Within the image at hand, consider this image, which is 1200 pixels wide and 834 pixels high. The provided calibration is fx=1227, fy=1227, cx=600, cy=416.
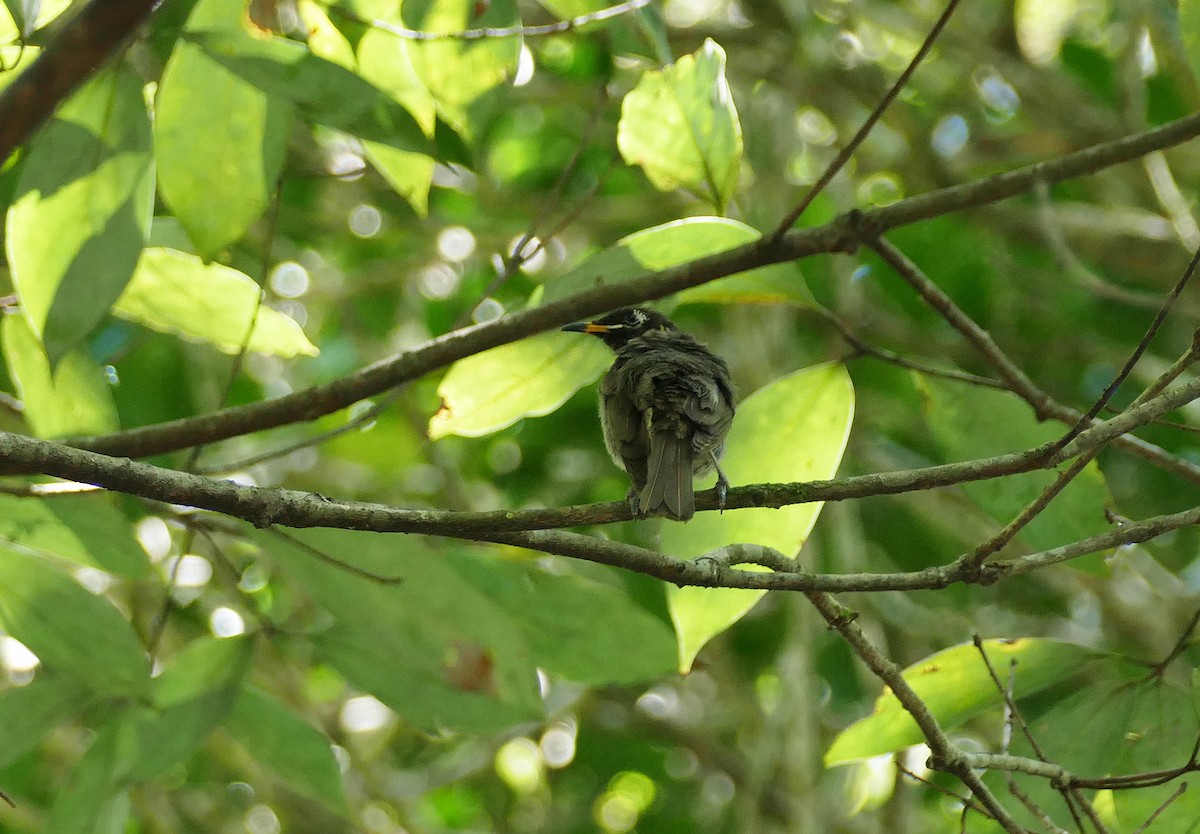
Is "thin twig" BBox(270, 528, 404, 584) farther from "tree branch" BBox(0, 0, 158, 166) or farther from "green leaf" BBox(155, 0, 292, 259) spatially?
"tree branch" BBox(0, 0, 158, 166)

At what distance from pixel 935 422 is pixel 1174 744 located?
39.1 inches

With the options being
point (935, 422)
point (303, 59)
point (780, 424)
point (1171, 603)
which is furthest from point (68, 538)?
point (1171, 603)

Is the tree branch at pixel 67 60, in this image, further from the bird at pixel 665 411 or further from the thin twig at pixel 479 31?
the bird at pixel 665 411

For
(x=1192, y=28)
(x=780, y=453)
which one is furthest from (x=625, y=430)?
(x=1192, y=28)

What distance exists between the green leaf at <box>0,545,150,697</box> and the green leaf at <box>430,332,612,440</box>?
0.88 m

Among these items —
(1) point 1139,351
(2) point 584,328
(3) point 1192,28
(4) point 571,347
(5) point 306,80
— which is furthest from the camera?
(2) point 584,328

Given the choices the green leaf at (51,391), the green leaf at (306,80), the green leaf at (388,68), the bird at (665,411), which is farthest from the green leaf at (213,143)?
the bird at (665,411)

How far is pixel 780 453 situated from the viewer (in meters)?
3.14

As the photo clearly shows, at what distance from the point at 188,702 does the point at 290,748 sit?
15.0 inches

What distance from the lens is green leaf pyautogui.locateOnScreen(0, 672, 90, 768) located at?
2.97 m

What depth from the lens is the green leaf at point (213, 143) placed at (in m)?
2.71

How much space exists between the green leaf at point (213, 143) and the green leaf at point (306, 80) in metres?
0.07

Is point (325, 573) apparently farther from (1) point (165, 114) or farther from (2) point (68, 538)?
(1) point (165, 114)

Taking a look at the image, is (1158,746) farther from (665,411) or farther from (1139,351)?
(665,411)
